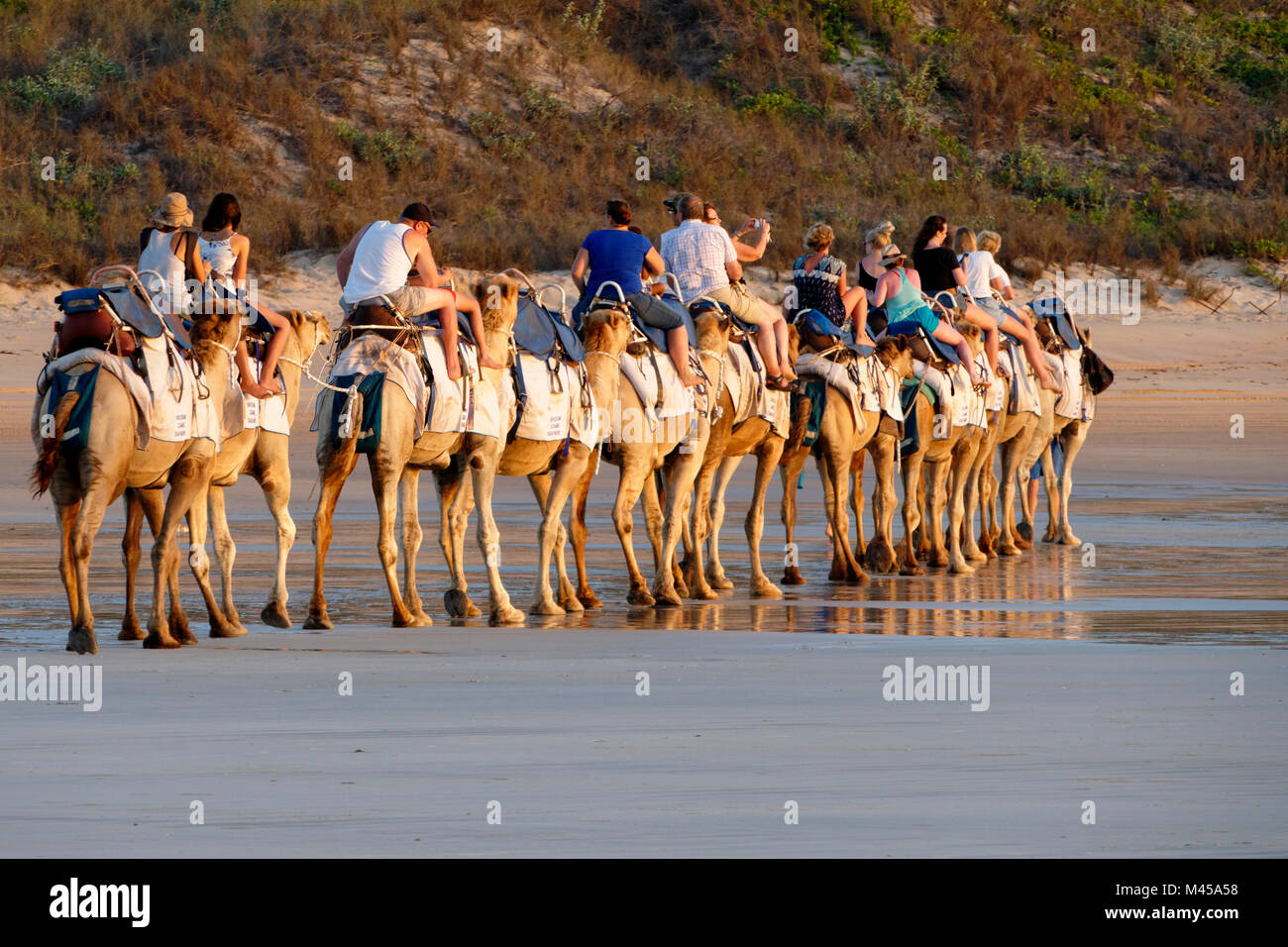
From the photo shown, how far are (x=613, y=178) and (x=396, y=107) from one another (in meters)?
4.66

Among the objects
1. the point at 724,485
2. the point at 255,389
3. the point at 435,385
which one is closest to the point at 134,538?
the point at 255,389

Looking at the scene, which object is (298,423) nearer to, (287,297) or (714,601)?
(287,297)

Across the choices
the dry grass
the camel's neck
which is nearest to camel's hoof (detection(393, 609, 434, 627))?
the camel's neck

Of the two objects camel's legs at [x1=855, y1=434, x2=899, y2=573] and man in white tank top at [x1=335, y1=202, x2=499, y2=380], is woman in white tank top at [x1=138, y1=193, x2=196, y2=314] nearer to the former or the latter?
man in white tank top at [x1=335, y1=202, x2=499, y2=380]

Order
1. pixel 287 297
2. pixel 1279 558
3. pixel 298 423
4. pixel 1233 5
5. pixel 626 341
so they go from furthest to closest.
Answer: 1. pixel 1233 5
2. pixel 287 297
3. pixel 298 423
4. pixel 1279 558
5. pixel 626 341

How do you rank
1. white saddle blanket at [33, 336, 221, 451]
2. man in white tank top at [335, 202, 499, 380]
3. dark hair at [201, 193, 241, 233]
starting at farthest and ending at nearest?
dark hair at [201, 193, 241, 233] → man in white tank top at [335, 202, 499, 380] → white saddle blanket at [33, 336, 221, 451]

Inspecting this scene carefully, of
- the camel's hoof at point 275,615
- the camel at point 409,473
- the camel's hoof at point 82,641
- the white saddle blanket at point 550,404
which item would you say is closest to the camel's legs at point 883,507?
the white saddle blanket at point 550,404

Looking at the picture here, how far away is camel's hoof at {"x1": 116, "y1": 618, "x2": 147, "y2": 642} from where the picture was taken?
1343cm

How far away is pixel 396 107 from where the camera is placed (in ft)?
145

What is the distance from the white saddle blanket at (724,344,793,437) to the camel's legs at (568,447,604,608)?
1.28m

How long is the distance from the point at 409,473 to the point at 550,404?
3.36 feet

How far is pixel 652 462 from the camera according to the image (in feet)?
52.7

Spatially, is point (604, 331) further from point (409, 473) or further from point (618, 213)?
point (409, 473)

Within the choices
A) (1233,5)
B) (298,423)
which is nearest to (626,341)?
(298,423)
